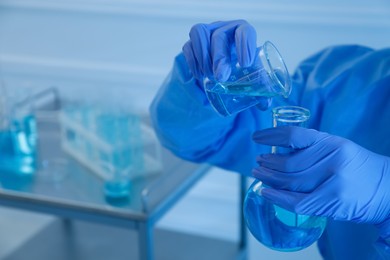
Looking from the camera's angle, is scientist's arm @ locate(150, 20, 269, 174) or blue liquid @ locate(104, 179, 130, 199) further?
blue liquid @ locate(104, 179, 130, 199)

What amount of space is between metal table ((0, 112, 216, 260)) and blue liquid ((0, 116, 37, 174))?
3 centimetres

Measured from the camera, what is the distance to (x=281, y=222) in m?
0.82

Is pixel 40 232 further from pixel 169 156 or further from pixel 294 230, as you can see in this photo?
pixel 294 230

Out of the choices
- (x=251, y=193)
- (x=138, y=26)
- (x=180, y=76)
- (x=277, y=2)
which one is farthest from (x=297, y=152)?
(x=138, y=26)

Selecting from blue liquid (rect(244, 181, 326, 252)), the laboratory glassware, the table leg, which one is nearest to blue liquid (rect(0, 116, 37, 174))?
the laboratory glassware

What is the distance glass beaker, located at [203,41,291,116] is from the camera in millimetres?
838

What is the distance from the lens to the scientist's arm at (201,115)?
97 centimetres

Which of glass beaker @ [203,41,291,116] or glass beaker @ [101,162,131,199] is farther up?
glass beaker @ [203,41,291,116]

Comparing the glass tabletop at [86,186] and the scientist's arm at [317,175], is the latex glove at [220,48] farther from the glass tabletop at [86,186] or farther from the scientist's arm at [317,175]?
the glass tabletop at [86,186]

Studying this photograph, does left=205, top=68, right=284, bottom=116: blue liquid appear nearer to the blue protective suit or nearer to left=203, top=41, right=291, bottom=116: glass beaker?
left=203, top=41, right=291, bottom=116: glass beaker

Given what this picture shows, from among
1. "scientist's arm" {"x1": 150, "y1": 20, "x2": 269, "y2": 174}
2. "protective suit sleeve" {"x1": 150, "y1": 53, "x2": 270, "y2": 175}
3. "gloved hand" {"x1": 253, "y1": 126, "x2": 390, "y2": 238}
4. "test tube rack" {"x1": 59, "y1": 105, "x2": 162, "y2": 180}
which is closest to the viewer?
"gloved hand" {"x1": 253, "y1": 126, "x2": 390, "y2": 238}

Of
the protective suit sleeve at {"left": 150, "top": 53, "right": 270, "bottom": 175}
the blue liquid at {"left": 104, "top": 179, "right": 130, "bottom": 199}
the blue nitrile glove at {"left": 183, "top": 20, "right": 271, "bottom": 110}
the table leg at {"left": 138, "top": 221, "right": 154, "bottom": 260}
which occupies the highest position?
the blue nitrile glove at {"left": 183, "top": 20, "right": 271, "bottom": 110}

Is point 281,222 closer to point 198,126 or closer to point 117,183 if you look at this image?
point 198,126

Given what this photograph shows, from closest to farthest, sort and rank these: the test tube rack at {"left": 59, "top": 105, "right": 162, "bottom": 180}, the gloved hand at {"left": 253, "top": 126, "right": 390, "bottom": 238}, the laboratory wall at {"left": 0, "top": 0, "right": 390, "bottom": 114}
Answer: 1. the gloved hand at {"left": 253, "top": 126, "right": 390, "bottom": 238}
2. the test tube rack at {"left": 59, "top": 105, "right": 162, "bottom": 180}
3. the laboratory wall at {"left": 0, "top": 0, "right": 390, "bottom": 114}
